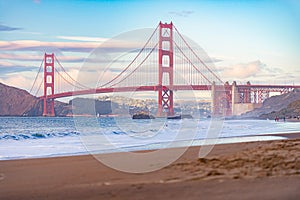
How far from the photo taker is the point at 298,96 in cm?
4916

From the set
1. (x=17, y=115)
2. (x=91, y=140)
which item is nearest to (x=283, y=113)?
(x=17, y=115)

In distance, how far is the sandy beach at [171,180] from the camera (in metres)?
4.12

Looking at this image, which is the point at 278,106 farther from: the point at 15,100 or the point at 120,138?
the point at 120,138

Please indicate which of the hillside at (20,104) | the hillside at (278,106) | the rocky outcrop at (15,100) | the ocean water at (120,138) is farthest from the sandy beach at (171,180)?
the hillside at (278,106)

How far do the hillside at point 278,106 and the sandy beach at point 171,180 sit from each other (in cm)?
3885

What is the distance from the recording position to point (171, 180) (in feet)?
15.6

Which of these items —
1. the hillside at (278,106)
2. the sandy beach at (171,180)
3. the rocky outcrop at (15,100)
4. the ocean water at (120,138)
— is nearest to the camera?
the sandy beach at (171,180)

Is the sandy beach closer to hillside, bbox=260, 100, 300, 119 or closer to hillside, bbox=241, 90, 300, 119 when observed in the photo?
hillside, bbox=260, 100, 300, 119

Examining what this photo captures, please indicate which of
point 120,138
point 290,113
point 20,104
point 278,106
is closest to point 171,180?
point 120,138

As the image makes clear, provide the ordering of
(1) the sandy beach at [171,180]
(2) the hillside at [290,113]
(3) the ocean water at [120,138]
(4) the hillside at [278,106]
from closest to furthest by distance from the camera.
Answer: (1) the sandy beach at [171,180] < (3) the ocean water at [120,138] < (2) the hillside at [290,113] < (4) the hillside at [278,106]

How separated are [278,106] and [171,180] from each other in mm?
50098

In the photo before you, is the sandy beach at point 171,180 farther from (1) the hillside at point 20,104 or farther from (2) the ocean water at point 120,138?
(1) the hillside at point 20,104

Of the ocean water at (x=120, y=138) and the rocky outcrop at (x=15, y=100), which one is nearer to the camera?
the ocean water at (x=120, y=138)

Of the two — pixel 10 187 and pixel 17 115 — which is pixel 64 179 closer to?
pixel 10 187
